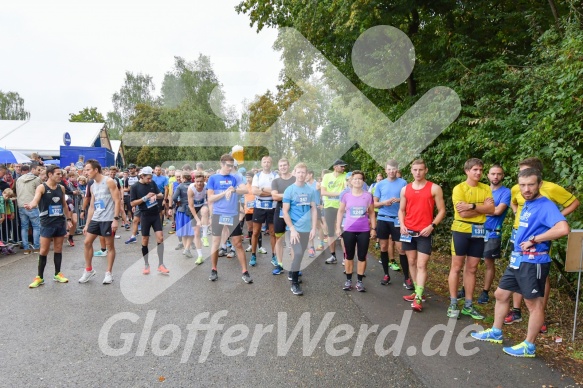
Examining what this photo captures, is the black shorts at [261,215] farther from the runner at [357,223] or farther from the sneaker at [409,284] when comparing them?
the sneaker at [409,284]

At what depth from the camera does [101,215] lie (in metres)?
6.87

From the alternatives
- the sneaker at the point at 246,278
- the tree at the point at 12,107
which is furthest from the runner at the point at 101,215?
the tree at the point at 12,107

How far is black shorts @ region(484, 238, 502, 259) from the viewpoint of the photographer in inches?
220

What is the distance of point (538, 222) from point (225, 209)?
4.71 m

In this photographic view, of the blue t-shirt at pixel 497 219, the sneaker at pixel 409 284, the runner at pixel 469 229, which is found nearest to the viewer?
the runner at pixel 469 229

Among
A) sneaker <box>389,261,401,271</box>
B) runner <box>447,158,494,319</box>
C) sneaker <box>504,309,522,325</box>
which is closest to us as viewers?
sneaker <box>504,309,522,325</box>

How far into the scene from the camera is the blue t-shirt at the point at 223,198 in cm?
703

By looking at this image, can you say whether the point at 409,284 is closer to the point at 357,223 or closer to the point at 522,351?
the point at 357,223

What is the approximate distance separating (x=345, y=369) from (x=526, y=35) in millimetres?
9150

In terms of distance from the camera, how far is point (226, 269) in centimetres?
786

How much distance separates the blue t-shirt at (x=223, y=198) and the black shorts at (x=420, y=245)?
2.99 metres

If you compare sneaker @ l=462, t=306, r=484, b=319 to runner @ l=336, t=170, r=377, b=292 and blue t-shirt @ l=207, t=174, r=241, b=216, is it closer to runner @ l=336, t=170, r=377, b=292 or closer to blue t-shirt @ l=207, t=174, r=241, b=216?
runner @ l=336, t=170, r=377, b=292

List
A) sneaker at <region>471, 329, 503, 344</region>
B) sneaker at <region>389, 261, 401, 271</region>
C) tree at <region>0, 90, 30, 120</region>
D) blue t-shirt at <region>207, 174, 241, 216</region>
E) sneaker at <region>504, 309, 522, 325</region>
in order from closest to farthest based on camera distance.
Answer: sneaker at <region>471, 329, 503, 344</region>
sneaker at <region>504, 309, 522, 325</region>
blue t-shirt at <region>207, 174, 241, 216</region>
sneaker at <region>389, 261, 401, 271</region>
tree at <region>0, 90, 30, 120</region>

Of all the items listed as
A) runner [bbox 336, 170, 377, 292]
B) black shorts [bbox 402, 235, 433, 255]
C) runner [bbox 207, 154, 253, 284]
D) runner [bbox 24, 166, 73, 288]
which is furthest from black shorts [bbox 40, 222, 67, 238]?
black shorts [bbox 402, 235, 433, 255]
